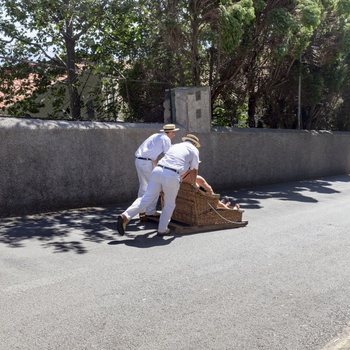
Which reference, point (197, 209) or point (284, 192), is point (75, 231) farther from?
point (284, 192)

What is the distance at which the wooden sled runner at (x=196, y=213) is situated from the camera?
27.9 feet

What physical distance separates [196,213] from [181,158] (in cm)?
104

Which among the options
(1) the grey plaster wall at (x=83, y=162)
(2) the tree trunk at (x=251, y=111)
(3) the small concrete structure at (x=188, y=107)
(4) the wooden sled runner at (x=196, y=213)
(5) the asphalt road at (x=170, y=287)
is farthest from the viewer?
(2) the tree trunk at (x=251, y=111)

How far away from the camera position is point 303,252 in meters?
7.45

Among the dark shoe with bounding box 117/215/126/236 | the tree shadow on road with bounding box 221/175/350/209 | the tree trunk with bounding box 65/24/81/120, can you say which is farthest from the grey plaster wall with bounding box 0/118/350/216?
the dark shoe with bounding box 117/215/126/236

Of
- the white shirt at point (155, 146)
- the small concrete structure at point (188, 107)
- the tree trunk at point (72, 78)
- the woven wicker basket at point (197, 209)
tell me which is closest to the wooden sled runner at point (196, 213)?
the woven wicker basket at point (197, 209)

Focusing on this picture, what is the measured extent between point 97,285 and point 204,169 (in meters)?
Answer: 7.91

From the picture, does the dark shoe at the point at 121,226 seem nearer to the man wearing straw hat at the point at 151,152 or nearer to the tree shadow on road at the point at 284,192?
the man wearing straw hat at the point at 151,152

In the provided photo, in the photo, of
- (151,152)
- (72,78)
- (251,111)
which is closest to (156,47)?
(72,78)

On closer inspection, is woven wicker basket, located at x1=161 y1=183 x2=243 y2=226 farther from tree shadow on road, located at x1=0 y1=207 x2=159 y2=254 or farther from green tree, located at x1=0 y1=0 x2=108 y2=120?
green tree, located at x1=0 y1=0 x2=108 y2=120

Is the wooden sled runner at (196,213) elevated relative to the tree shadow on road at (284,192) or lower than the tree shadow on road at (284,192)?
elevated

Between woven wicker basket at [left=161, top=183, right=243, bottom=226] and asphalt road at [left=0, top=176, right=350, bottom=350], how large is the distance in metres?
0.24

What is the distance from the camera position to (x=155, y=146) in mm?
8945

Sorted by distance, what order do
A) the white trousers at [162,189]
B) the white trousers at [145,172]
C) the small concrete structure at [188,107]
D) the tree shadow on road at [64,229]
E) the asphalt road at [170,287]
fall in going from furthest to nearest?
1. the small concrete structure at [188,107]
2. the white trousers at [145,172]
3. the white trousers at [162,189]
4. the tree shadow on road at [64,229]
5. the asphalt road at [170,287]
